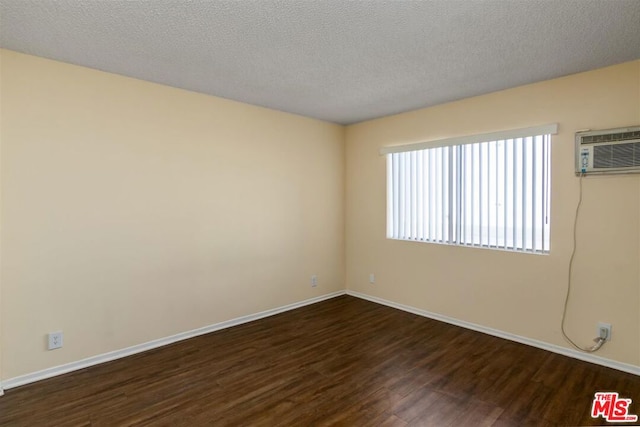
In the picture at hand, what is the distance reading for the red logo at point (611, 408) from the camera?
2.16 meters

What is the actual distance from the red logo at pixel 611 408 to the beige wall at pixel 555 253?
559 millimetres

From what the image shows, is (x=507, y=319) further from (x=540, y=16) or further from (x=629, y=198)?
(x=540, y=16)

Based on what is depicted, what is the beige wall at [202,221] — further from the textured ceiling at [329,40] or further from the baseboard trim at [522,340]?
the textured ceiling at [329,40]

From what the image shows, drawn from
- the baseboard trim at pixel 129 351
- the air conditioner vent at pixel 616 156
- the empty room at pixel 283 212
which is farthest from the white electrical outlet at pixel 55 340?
the air conditioner vent at pixel 616 156

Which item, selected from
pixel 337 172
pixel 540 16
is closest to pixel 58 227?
pixel 337 172

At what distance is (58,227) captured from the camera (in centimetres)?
268

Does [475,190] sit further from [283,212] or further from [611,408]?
[283,212]

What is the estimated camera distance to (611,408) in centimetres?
227

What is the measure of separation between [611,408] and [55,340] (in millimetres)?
4124

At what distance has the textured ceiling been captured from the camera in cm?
195

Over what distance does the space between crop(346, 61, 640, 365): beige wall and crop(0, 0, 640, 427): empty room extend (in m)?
0.02

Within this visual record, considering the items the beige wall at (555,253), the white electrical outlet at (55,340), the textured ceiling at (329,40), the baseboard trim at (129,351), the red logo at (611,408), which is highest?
the textured ceiling at (329,40)

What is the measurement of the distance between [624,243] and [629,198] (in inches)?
14.5

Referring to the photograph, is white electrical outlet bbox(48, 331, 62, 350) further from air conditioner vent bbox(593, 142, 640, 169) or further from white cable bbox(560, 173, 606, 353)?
air conditioner vent bbox(593, 142, 640, 169)
